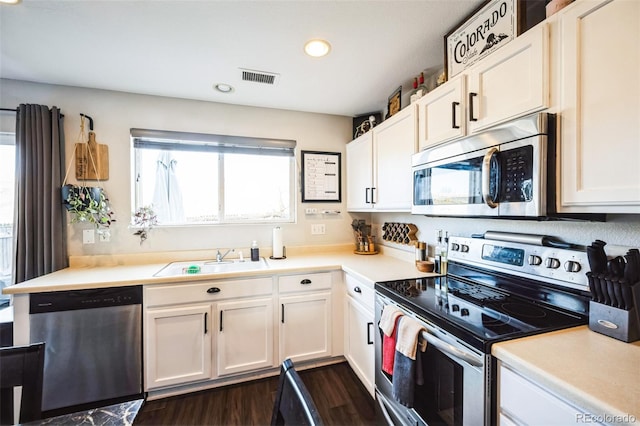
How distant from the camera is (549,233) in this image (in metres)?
1.28

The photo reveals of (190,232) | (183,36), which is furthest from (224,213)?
(183,36)

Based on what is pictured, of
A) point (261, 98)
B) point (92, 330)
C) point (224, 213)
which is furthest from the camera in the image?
point (224, 213)

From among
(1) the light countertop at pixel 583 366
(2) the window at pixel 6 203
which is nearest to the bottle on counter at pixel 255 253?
(2) the window at pixel 6 203

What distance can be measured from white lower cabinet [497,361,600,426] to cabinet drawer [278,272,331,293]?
53.8 inches

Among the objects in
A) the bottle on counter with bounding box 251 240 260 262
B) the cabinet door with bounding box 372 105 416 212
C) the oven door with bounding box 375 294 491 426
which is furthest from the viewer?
the bottle on counter with bounding box 251 240 260 262

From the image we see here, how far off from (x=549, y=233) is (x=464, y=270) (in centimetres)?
49

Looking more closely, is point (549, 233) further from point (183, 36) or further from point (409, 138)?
point (183, 36)

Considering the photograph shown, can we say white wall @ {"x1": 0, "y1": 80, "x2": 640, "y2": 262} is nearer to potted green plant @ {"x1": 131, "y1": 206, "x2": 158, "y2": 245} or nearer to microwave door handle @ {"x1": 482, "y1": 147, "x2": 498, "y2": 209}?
potted green plant @ {"x1": 131, "y1": 206, "x2": 158, "y2": 245}

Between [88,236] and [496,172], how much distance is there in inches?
113

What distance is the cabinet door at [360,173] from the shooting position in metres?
2.36

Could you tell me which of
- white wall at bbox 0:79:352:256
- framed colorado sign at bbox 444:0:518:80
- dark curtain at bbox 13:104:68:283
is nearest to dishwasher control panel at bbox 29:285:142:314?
dark curtain at bbox 13:104:68:283

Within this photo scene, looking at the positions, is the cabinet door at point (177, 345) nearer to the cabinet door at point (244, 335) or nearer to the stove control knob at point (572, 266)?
the cabinet door at point (244, 335)

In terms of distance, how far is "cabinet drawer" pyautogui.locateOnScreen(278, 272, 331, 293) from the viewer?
203 cm

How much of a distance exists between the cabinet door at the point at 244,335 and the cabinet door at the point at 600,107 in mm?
1849
